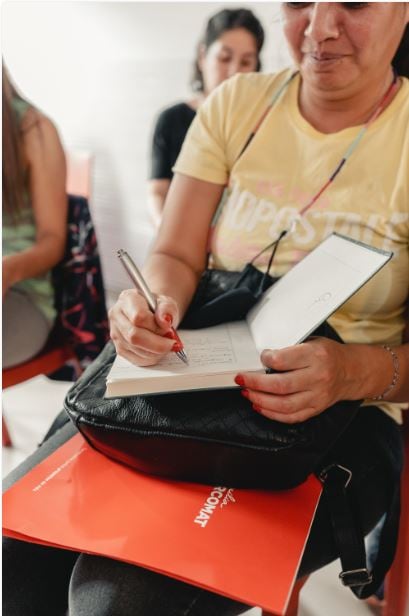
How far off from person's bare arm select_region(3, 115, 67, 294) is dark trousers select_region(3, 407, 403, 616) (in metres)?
0.52

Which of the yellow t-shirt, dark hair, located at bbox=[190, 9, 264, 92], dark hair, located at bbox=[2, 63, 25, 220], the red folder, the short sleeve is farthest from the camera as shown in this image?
dark hair, located at bbox=[190, 9, 264, 92]

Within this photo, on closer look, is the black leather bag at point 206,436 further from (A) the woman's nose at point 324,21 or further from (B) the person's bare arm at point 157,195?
(B) the person's bare arm at point 157,195

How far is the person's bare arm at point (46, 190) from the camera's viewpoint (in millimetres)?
1082

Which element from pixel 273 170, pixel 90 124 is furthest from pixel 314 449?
pixel 90 124

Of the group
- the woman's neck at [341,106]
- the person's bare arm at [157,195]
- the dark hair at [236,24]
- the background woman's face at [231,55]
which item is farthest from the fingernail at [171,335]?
the dark hair at [236,24]

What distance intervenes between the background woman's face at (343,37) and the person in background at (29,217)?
61 cm

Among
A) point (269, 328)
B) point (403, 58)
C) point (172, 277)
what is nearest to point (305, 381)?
point (269, 328)

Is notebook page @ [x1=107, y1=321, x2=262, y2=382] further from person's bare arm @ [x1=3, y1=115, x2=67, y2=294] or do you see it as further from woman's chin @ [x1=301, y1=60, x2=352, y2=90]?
person's bare arm @ [x1=3, y1=115, x2=67, y2=294]

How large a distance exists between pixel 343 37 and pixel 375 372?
432 millimetres

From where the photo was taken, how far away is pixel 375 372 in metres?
0.60

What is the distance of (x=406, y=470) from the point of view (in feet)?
2.36

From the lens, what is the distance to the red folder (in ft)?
1.51

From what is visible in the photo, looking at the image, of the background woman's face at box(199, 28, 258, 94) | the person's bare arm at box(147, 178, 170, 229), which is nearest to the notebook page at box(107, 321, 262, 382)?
the person's bare arm at box(147, 178, 170, 229)

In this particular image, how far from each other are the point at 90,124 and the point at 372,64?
1.92 m
